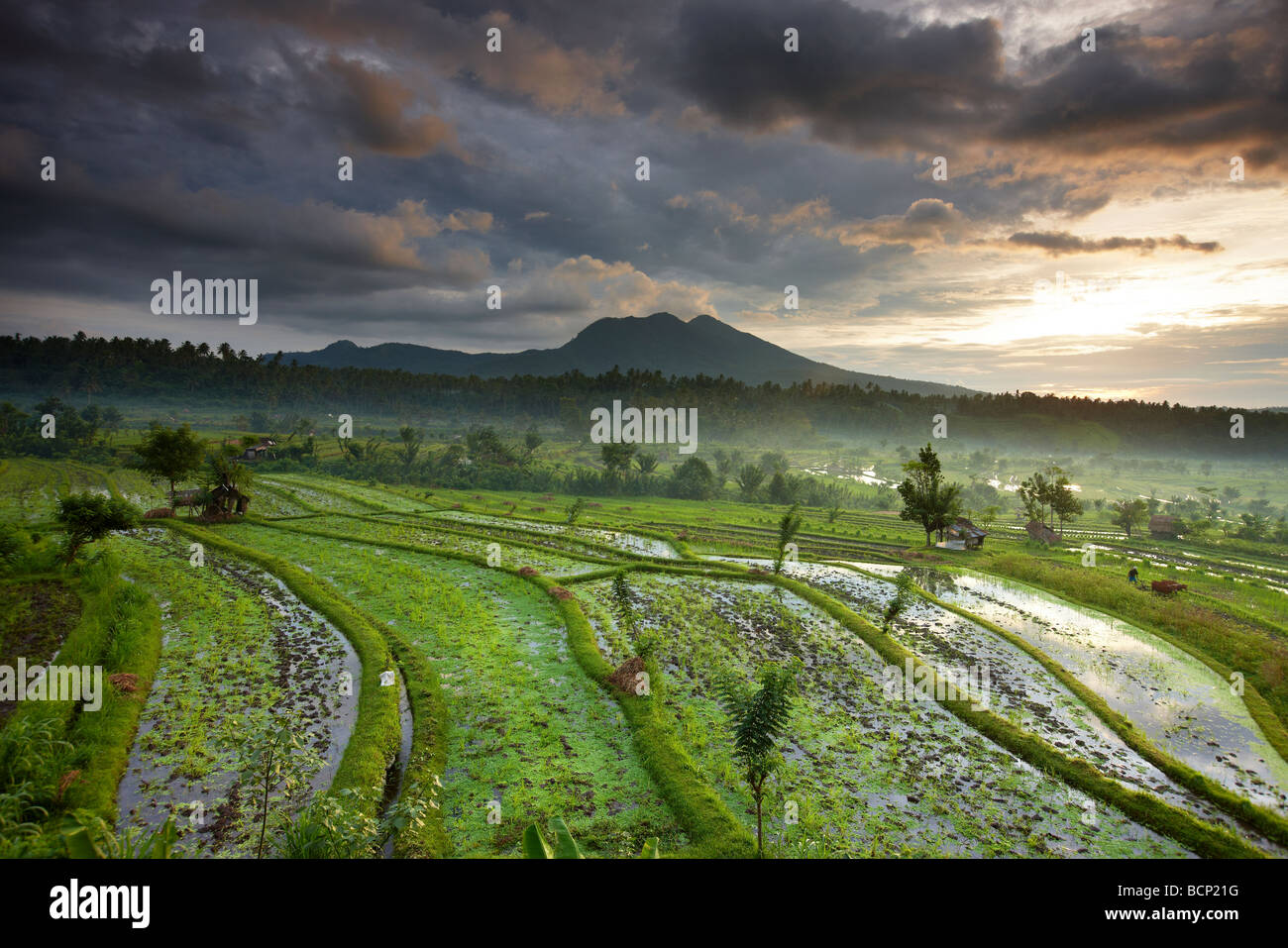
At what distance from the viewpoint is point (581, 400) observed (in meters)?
150

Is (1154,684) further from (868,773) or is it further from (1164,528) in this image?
(1164,528)

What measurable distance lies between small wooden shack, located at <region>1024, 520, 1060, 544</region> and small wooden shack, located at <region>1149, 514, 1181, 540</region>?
12013 mm

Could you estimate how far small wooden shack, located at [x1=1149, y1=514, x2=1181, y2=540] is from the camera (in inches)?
1969

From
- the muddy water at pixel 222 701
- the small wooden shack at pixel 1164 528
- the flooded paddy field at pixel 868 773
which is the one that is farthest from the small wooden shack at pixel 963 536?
the muddy water at pixel 222 701

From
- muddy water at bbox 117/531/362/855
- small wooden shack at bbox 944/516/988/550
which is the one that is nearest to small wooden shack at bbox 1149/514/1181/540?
small wooden shack at bbox 944/516/988/550

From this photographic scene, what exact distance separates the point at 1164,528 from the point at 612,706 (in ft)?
195

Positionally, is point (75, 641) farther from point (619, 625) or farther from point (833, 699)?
point (833, 699)

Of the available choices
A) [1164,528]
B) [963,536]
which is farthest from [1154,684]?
[1164,528]

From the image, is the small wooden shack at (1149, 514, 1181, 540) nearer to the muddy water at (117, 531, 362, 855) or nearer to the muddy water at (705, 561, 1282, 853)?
the muddy water at (705, 561, 1282, 853)

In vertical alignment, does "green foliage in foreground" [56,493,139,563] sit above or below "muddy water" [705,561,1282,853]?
above

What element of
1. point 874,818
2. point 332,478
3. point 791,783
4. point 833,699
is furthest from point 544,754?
point 332,478

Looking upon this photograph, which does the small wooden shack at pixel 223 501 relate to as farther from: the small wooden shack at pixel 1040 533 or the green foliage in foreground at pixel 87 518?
the small wooden shack at pixel 1040 533

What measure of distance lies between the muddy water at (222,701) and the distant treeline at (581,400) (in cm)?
10936

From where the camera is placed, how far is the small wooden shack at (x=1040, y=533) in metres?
45.2
